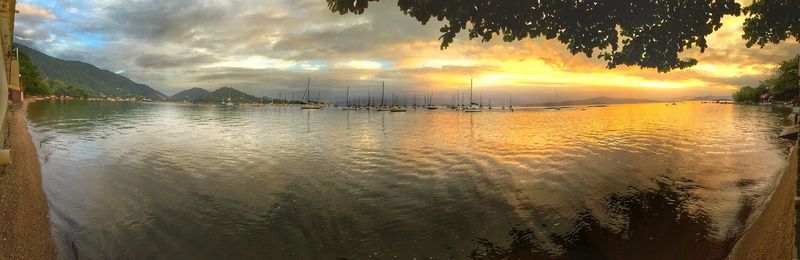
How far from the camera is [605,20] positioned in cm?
1149

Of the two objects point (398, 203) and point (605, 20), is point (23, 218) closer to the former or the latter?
point (398, 203)

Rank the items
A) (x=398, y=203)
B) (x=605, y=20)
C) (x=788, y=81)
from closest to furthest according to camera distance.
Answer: (x=605, y=20) < (x=398, y=203) < (x=788, y=81)

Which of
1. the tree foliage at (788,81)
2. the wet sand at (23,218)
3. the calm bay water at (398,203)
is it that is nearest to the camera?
the wet sand at (23,218)

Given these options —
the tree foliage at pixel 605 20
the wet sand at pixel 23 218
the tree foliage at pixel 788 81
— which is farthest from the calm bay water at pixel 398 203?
the tree foliage at pixel 788 81

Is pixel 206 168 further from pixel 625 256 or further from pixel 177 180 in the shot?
pixel 625 256

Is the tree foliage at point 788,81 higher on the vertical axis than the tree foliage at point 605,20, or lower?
higher

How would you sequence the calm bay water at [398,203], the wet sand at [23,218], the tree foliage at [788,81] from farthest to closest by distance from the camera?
1. the tree foliage at [788,81]
2. the calm bay water at [398,203]
3. the wet sand at [23,218]

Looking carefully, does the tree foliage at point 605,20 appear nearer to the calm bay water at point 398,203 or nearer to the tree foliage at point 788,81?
the calm bay water at point 398,203

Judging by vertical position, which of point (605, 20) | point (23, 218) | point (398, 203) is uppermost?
point (605, 20)

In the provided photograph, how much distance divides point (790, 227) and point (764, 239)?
2.81 metres

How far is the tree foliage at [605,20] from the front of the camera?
411 inches

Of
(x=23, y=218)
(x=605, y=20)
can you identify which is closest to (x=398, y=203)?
(x=605, y=20)

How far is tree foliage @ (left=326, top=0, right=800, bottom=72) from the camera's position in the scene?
10.4m

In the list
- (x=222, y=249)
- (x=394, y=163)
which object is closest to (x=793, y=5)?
(x=222, y=249)
